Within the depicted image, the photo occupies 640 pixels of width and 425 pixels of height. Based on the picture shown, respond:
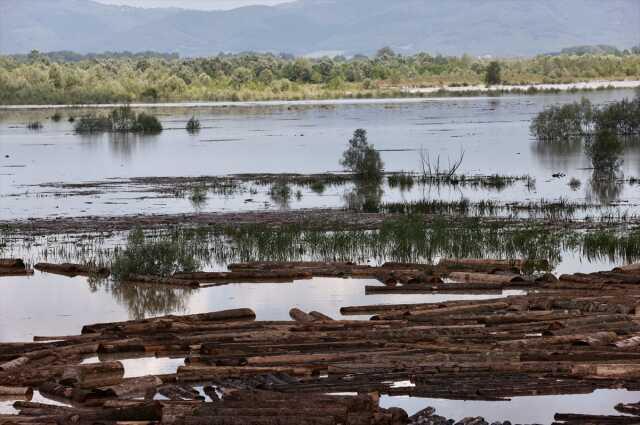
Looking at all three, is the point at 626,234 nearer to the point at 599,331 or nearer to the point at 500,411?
the point at 599,331

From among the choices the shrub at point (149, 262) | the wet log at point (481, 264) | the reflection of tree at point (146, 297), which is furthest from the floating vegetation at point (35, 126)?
the wet log at point (481, 264)

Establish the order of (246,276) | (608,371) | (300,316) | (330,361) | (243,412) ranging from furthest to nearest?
(246,276) → (300,316) → (330,361) → (608,371) → (243,412)

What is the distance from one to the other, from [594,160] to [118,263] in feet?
58.7

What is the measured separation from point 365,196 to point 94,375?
17139 millimetres

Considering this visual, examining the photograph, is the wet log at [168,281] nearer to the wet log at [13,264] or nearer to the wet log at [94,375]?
the wet log at [13,264]

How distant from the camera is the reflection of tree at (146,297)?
1475cm

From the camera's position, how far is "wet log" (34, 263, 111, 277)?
16672mm

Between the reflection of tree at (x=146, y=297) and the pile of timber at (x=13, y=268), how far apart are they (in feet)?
4.18

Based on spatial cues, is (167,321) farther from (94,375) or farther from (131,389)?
(131,389)

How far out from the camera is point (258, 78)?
4156 inches

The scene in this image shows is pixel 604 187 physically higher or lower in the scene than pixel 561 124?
lower

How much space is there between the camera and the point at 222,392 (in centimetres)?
945

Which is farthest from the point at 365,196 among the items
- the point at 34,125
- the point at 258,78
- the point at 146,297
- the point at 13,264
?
the point at 258,78

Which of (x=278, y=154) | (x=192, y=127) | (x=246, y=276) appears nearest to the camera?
(x=246, y=276)
